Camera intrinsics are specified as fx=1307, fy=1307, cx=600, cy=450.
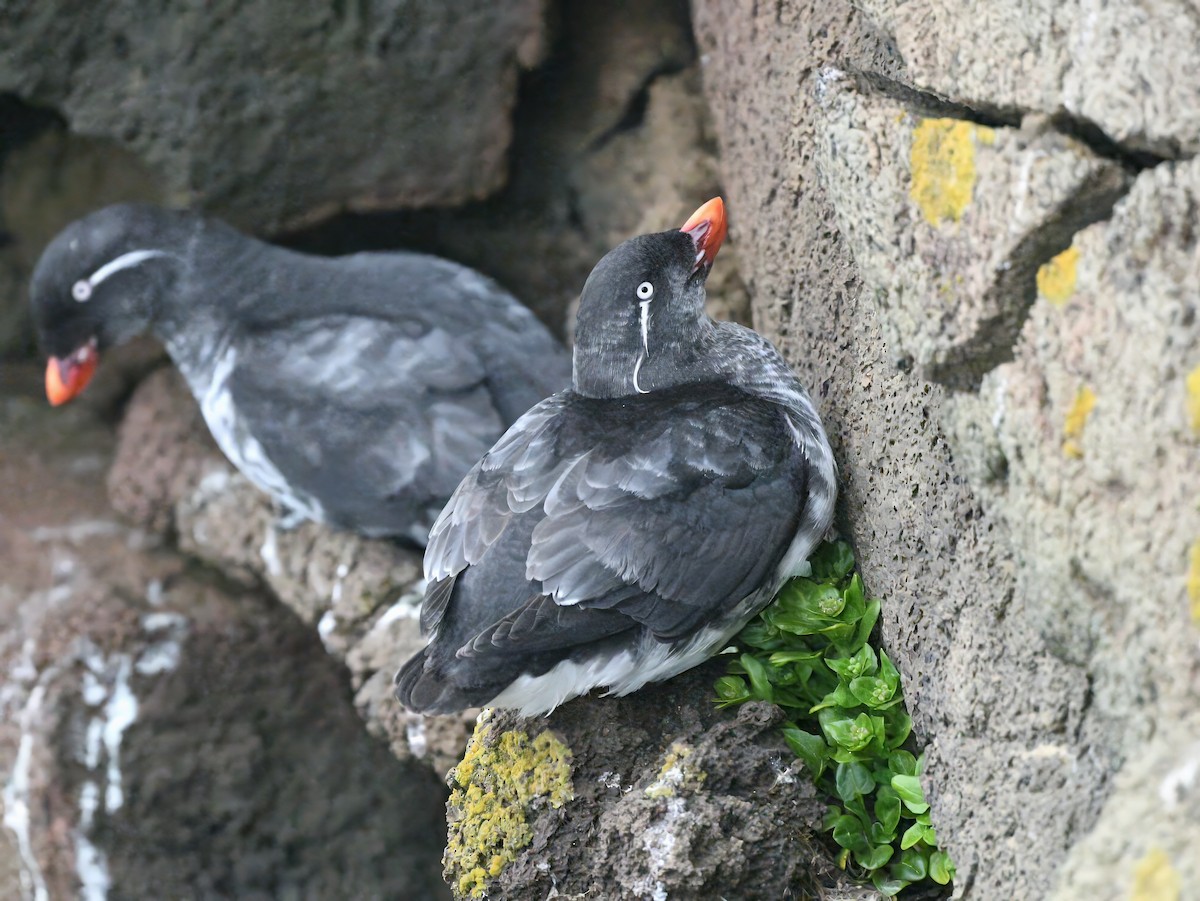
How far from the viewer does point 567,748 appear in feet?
10.1

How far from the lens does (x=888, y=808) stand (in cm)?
289

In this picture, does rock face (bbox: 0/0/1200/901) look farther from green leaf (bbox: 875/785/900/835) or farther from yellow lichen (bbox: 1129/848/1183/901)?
green leaf (bbox: 875/785/900/835)

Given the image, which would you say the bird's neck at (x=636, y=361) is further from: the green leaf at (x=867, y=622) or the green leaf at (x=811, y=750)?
the green leaf at (x=811, y=750)

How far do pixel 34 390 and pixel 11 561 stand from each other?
0.86m

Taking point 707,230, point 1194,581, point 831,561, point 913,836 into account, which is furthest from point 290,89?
A: point 1194,581

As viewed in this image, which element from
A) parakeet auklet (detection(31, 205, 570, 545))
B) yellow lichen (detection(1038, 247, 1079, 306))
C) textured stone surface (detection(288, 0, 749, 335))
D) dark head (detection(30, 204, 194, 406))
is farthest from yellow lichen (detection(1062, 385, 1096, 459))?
dark head (detection(30, 204, 194, 406))

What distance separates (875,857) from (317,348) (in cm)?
247

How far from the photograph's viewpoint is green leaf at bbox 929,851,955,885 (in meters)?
2.73

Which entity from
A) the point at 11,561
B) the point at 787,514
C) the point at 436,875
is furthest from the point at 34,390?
the point at 787,514

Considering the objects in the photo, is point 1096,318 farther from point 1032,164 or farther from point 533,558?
point 533,558

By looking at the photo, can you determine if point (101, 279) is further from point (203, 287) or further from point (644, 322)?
point (644, 322)

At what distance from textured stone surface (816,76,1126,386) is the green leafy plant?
84 centimetres

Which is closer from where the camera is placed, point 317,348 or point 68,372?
point 317,348

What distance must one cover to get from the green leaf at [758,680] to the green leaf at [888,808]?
0.35 meters
